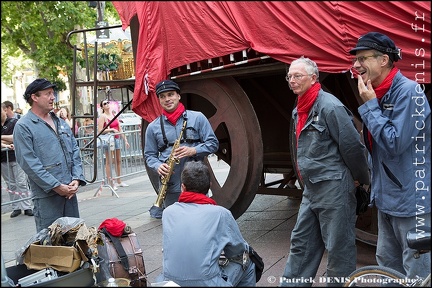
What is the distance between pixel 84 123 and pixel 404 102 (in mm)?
14455

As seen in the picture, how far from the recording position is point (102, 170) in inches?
488

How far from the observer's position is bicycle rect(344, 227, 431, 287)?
129 inches

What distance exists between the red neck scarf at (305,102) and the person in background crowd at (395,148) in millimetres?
426

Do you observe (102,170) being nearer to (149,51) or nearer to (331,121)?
(149,51)

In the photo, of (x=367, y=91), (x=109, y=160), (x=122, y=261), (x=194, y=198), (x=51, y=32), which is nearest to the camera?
(x=367, y=91)

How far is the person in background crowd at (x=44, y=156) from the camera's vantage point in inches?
203

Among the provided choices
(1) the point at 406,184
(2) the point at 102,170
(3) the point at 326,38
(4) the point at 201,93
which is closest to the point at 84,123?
(2) the point at 102,170

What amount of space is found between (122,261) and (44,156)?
1209 millimetres

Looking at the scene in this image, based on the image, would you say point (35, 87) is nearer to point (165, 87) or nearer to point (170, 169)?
point (165, 87)

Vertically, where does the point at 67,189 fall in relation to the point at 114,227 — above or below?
above

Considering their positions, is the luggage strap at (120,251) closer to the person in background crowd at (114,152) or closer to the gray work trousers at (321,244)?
the gray work trousers at (321,244)

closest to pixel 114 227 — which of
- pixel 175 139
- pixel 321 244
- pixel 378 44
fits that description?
pixel 175 139

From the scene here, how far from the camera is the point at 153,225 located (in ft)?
25.8

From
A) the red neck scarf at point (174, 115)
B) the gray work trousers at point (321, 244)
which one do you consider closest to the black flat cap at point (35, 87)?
the red neck scarf at point (174, 115)
